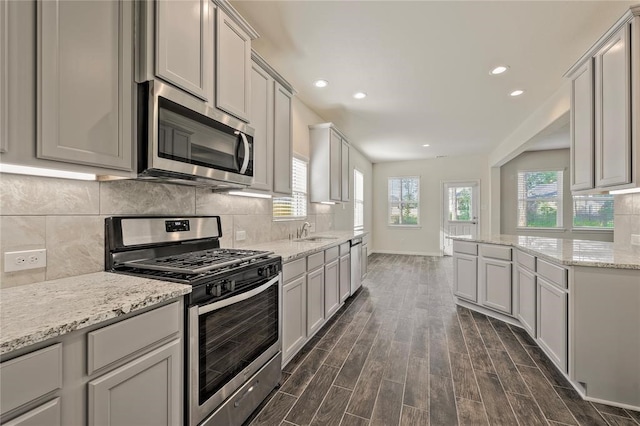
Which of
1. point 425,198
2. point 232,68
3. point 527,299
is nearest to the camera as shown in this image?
point 232,68

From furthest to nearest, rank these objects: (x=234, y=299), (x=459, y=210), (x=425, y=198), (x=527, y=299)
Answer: (x=425, y=198), (x=459, y=210), (x=527, y=299), (x=234, y=299)

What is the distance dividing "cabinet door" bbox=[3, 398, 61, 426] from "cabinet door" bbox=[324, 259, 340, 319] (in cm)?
226

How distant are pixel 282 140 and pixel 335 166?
164 centimetres

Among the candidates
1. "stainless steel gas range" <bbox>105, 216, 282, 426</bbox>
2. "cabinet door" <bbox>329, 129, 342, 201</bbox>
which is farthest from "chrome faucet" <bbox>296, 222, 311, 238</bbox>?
"stainless steel gas range" <bbox>105, 216, 282, 426</bbox>

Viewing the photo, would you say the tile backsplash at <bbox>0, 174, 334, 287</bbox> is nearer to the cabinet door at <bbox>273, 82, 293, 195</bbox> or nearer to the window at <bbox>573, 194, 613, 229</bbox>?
the cabinet door at <bbox>273, 82, 293, 195</bbox>

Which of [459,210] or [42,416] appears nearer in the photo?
[42,416]

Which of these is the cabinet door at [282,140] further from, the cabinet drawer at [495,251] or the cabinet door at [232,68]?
the cabinet drawer at [495,251]

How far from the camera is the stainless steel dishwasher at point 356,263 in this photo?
4.02m

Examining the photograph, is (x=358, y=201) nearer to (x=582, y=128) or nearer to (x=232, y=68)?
(x=582, y=128)

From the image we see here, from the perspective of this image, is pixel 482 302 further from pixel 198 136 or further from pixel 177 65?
pixel 177 65

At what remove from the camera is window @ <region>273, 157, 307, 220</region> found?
3430mm

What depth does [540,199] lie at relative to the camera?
7.18 meters

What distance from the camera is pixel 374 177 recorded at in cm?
879

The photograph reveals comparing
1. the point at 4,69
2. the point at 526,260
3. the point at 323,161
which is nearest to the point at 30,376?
the point at 4,69
